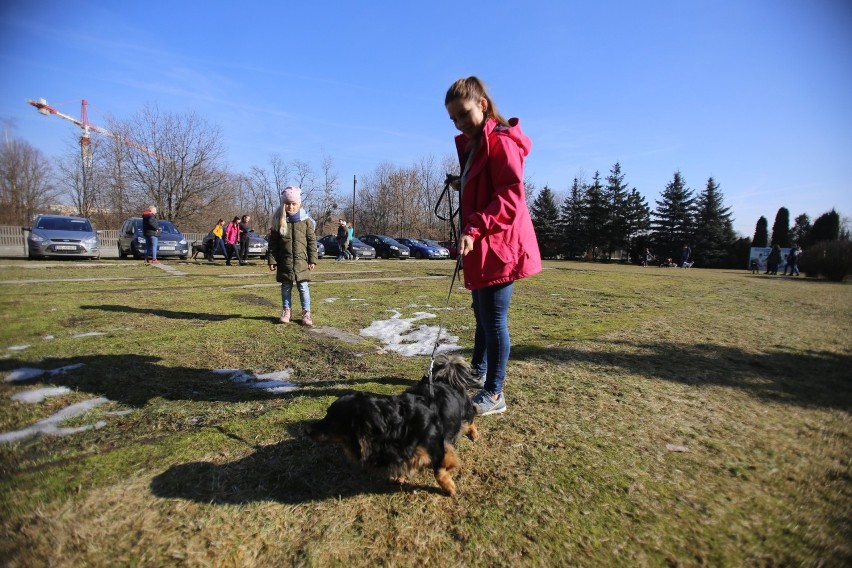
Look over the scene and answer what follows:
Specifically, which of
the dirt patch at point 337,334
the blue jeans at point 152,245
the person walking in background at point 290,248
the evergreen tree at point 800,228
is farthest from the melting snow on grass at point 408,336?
the evergreen tree at point 800,228

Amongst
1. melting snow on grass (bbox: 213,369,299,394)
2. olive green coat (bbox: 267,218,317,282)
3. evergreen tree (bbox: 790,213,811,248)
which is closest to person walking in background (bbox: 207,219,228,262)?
olive green coat (bbox: 267,218,317,282)

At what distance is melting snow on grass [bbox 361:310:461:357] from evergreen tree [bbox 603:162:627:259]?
43.2 metres

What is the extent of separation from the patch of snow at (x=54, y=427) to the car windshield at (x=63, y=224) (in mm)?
15834

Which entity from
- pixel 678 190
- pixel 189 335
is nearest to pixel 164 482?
pixel 189 335

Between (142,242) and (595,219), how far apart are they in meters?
41.5

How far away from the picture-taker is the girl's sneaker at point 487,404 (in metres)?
2.64

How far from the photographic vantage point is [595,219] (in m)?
44.3

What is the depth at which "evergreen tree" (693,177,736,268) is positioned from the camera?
38938 mm

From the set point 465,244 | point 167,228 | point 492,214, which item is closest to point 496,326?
point 465,244

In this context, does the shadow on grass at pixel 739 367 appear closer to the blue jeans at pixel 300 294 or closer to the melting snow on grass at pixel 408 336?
the melting snow on grass at pixel 408 336

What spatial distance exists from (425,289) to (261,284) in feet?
12.4

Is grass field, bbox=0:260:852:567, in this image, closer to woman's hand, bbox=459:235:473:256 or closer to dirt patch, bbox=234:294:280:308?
woman's hand, bbox=459:235:473:256

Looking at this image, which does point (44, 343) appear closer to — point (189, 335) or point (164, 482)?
point (189, 335)

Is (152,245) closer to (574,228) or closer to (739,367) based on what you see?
(739,367)
